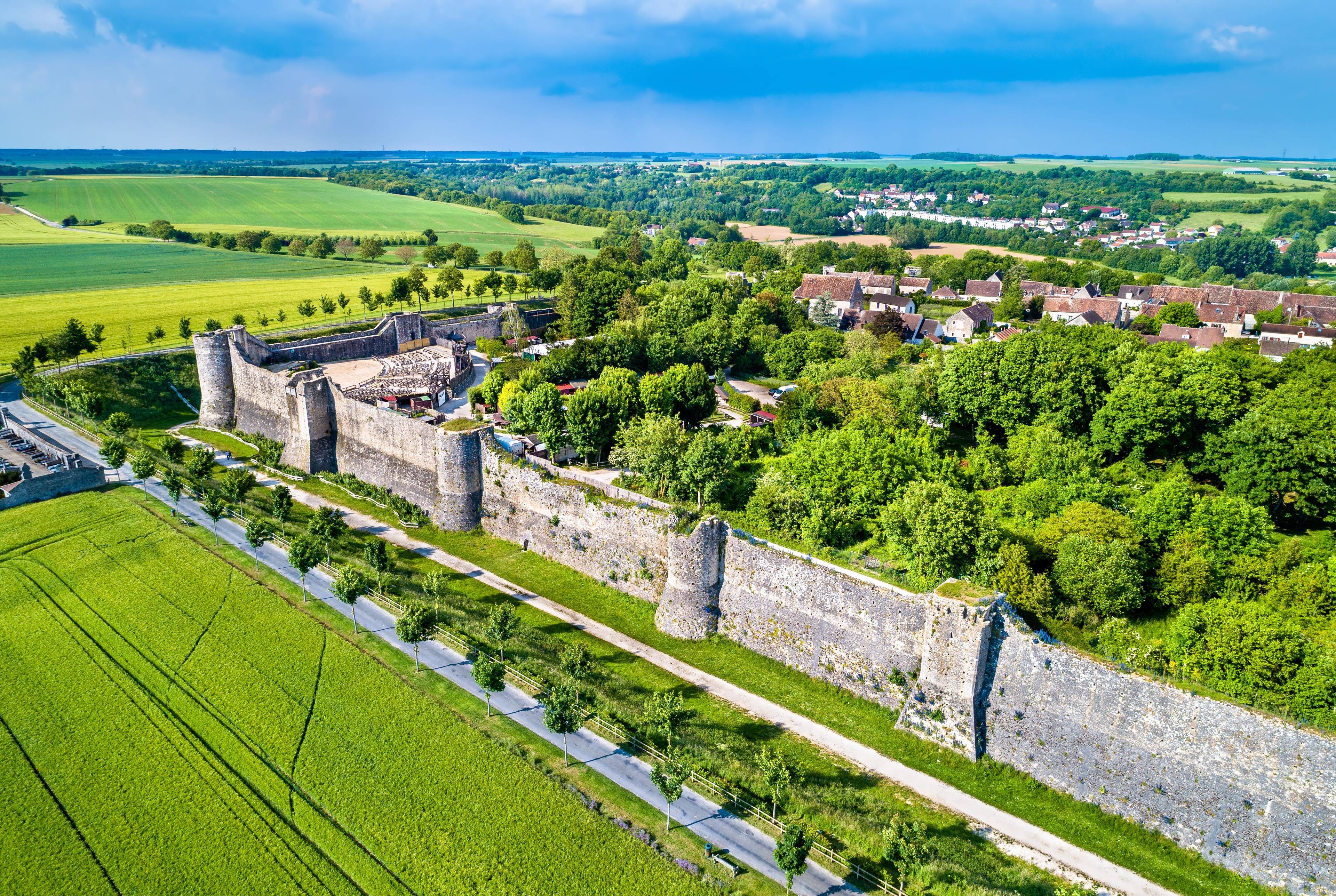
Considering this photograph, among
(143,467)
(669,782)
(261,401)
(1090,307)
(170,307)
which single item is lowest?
(669,782)

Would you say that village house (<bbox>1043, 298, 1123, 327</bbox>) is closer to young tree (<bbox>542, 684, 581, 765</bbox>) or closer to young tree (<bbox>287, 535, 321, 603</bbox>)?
young tree (<bbox>542, 684, 581, 765</bbox>)

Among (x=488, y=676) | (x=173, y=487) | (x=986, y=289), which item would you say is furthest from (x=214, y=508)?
(x=986, y=289)

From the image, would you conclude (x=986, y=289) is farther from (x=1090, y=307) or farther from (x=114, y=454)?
(x=114, y=454)

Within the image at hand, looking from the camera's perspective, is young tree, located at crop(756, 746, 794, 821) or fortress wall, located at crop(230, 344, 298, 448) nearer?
young tree, located at crop(756, 746, 794, 821)

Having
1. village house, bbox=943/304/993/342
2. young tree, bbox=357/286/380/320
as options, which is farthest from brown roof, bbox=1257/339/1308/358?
young tree, bbox=357/286/380/320

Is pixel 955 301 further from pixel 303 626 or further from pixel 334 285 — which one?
pixel 303 626
